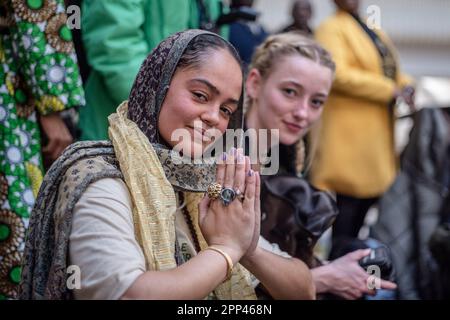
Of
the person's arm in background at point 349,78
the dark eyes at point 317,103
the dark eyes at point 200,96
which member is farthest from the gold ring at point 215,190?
the person's arm in background at point 349,78

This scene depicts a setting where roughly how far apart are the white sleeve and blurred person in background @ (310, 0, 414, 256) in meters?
2.71

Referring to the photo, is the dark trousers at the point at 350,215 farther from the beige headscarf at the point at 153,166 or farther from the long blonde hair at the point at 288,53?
the beige headscarf at the point at 153,166

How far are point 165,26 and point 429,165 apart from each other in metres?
2.27

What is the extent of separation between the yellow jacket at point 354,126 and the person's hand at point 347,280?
5.73ft

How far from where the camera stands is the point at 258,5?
884 centimetres

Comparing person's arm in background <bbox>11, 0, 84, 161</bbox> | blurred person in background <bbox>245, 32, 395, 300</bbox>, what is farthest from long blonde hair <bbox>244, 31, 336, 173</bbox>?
person's arm in background <bbox>11, 0, 84, 161</bbox>

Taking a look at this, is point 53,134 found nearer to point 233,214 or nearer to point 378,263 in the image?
point 233,214

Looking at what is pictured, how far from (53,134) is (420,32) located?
7.85 m

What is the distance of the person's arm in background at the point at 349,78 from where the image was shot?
434 centimetres

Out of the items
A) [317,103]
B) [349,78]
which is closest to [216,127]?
[317,103]

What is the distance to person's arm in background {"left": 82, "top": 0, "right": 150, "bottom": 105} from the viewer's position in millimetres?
2971

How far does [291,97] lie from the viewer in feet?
10.5
